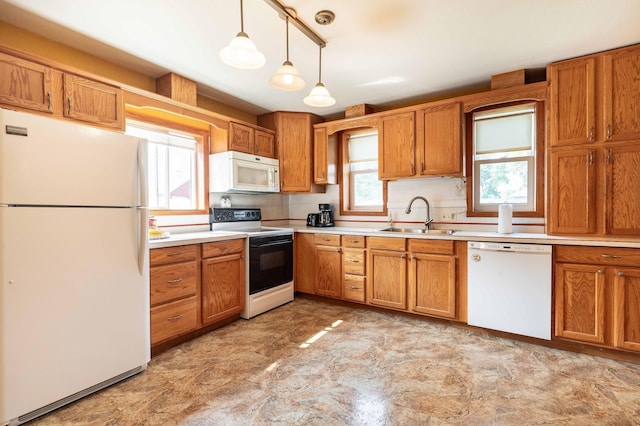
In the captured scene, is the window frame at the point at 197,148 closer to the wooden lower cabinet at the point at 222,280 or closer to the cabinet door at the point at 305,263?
the wooden lower cabinet at the point at 222,280

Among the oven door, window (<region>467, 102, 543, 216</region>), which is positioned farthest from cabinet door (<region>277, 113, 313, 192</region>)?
window (<region>467, 102, 543, 216</region>)

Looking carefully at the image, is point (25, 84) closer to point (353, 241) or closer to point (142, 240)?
point (142, 240)

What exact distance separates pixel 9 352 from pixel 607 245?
3912mm

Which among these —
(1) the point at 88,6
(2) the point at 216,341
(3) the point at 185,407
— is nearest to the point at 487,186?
(2) the point at 216,341

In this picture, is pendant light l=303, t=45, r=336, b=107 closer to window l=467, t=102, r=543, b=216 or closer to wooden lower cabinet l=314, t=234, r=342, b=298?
wooden lower cabinet l=314, t=234, r=342, b=298

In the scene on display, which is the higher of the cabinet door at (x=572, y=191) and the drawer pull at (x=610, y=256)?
the cabinet door at (x=572, y=191)

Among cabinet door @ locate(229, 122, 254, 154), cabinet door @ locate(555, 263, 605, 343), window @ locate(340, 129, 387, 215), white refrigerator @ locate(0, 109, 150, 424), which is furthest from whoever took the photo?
window @ locate(340, 129, 387, 215)

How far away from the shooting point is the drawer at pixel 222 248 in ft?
9.38

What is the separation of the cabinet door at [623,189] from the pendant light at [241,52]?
2856 millimetres

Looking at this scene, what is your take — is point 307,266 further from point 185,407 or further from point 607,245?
point 607,245

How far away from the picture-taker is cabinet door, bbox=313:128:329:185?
13.5 feet

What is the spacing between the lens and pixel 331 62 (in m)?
2.77

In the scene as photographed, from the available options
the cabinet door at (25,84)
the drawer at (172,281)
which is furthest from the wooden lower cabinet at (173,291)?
the cabinet door at (25,84)

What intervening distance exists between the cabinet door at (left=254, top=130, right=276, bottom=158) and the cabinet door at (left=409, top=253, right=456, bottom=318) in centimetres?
222
